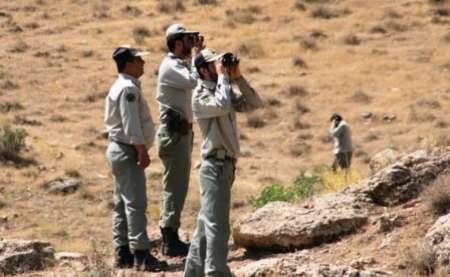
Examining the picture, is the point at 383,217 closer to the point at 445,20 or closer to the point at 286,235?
the point at 286,235

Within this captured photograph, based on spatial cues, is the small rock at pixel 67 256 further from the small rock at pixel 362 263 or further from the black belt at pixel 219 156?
the small rock at pixel 362 263

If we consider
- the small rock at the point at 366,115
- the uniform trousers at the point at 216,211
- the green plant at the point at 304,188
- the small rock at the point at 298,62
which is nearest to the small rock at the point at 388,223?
the uniform trousers at the point at 216,211

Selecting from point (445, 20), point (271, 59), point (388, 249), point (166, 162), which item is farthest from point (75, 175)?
point (445, 20)

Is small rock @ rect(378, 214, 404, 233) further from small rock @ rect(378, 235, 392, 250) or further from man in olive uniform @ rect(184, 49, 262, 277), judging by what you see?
man in olive uniform @ rect(184, 49, 262, 277)

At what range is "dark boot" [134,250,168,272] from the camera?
23.5 ft

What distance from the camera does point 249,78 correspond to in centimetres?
2830

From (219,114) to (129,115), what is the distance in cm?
123

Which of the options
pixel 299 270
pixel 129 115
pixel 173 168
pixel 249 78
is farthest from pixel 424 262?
pixel 249 78

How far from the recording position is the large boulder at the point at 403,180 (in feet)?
24.8

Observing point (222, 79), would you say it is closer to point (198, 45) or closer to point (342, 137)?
point (198, 45)

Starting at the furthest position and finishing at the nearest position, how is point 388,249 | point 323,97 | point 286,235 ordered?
1. point 323,97
2. point 286,235
3. point 388,249

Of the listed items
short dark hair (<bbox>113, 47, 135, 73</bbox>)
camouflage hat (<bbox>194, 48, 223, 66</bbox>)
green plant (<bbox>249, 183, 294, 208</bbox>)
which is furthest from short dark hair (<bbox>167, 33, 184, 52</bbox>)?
green plant (<bbox>249, 183, 294, 208</bbox>)

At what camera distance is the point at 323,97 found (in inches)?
1051

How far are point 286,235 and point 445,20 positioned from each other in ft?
87.3
